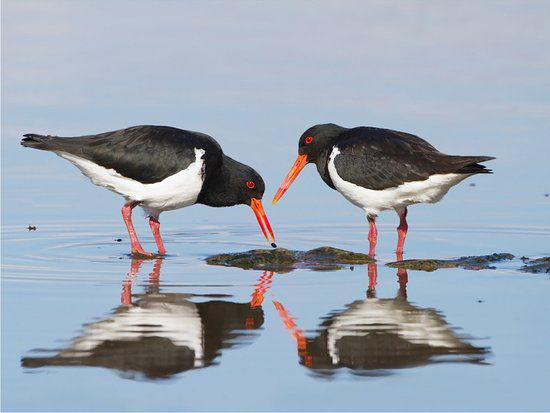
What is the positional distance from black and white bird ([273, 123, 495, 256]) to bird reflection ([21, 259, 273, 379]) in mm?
2721

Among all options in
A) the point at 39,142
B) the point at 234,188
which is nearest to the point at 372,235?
the point at 234,188

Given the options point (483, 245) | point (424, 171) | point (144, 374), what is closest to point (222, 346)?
point (144, 374)

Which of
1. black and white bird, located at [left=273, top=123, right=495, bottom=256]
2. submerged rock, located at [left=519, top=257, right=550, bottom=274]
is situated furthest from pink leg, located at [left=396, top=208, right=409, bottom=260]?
submerged rock, located at [left=519, top=257, right=550, bottom=274]

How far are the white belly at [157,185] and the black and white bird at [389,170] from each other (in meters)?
1.55

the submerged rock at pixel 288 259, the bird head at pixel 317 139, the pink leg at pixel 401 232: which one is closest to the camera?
the submerged rock at pixel 288 259

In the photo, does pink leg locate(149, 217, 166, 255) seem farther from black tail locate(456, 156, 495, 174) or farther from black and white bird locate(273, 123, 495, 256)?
black tail locate(456, 156, 495, 174)

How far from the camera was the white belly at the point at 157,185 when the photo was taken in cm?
1201

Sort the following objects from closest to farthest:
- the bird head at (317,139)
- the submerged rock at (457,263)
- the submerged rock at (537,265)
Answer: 1. the submerged rock at (537,265)
2. the submerged rock at (457,263)
3. the bird head at (317,139)

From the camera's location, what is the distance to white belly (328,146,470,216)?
38.3 feet

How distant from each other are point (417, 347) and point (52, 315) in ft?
9.53

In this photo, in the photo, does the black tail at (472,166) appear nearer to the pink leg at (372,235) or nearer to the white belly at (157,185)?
the pink leg at (372,235)

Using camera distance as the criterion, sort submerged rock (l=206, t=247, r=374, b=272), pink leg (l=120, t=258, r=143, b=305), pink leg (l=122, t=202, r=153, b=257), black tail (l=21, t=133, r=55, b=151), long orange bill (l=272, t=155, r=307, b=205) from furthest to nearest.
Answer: long orange bill (l=272, t=155, r=307, b=205) → black tail (l=21, t=133, r=55, b=151) → pink leg (l=122, t=202, r=153, b=257) → submerged rock (l=206, t=247, r=374, b=272) → pink leg (l=120, t=258, r=143, b=305)

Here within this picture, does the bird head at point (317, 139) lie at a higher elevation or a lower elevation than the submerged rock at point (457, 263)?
higher

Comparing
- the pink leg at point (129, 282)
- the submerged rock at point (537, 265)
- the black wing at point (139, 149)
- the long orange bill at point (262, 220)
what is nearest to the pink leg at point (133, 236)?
the pink leg at point (129, 282)
